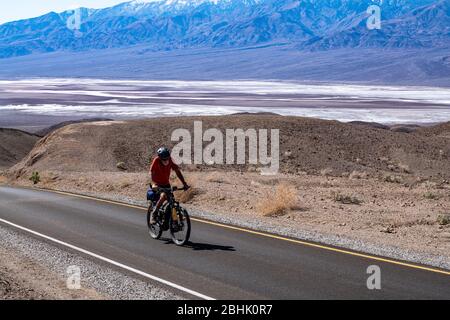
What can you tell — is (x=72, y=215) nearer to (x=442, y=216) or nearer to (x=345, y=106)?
(x=442, y=216)

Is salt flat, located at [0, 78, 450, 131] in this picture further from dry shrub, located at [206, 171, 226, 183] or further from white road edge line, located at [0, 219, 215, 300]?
white road edge line, located at [0, 219, 215, 300]

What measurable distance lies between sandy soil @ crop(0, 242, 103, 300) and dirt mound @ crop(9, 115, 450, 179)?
22976mm

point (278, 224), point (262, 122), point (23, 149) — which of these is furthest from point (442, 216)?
point (23, 149)

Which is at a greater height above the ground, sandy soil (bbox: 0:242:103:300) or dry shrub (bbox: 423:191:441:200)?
sandy soil (bbox: 0:242:103:300)

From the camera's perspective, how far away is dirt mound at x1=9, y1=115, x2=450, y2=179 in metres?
36.8

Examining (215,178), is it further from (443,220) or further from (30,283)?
(30,283)

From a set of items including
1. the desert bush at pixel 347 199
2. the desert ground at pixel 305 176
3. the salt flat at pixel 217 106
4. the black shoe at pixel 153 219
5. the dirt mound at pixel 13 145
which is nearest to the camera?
the black shoe at pixel 153 219

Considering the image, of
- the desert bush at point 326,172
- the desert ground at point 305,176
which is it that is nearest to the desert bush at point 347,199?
the desert ground at point 305,176

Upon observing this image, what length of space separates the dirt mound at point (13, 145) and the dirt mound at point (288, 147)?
15.3 metres

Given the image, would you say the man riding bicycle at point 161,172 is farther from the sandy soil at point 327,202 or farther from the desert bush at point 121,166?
the desert bush at point 121,166

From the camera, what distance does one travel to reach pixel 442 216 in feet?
57.3

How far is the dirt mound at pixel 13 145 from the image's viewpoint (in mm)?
58841

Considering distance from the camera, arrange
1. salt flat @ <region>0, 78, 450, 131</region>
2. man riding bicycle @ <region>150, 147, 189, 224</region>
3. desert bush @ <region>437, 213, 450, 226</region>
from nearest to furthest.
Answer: man riding bicycle @ <region>150, 147, 189, 224</region>, desert bush @ <region>437, 213, 450, 226</region>, salt flat @ <region>0, 78, 450, 131</region>

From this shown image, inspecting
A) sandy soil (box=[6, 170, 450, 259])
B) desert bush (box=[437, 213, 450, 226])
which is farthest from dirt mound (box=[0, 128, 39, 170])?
desert bush (box=[437, 213, 450, 226])
